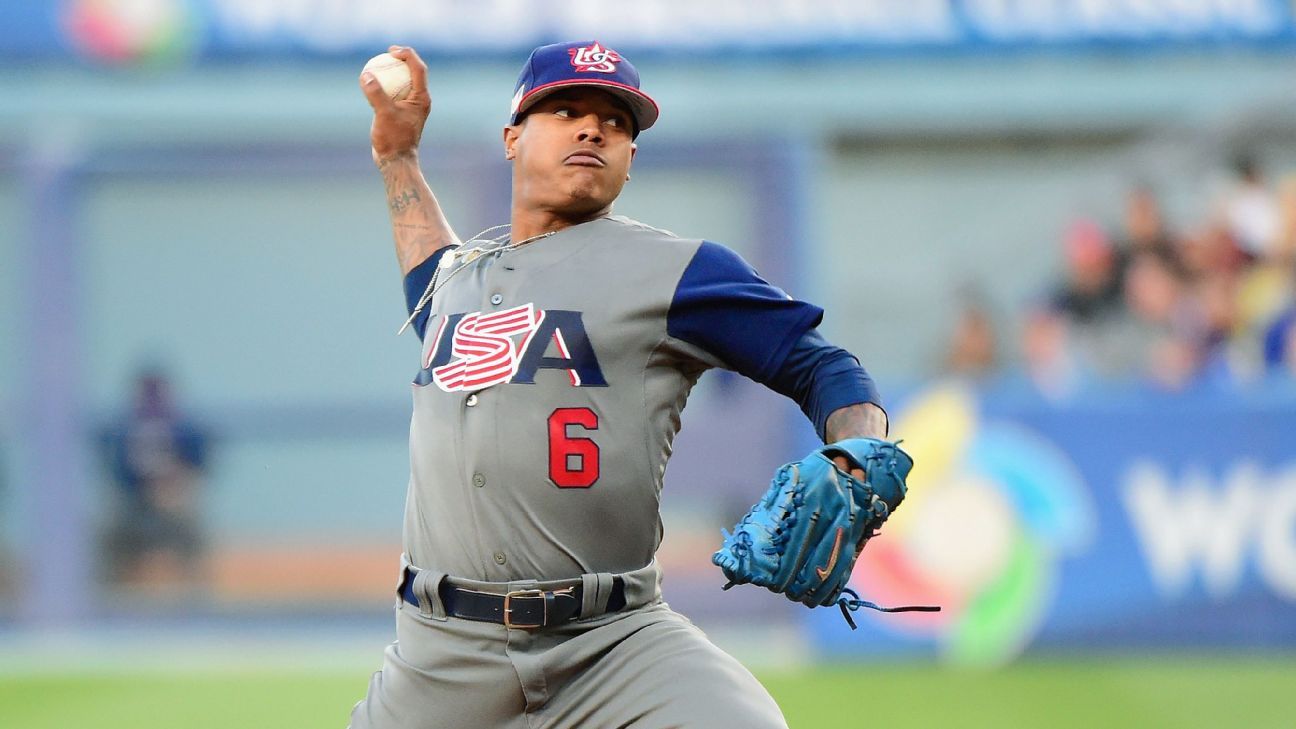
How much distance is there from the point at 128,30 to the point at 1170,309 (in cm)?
858

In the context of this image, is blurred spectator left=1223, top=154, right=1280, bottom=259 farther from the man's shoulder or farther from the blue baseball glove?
the blue baseball glove

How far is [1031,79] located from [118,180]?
9.51 m

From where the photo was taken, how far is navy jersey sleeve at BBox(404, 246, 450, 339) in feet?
12.5

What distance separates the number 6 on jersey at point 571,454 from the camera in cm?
322

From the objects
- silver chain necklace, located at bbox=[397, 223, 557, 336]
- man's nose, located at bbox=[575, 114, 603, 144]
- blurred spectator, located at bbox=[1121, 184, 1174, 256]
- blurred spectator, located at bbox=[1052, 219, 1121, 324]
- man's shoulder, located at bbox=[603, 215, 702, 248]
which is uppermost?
blurred spectator, located at bbox=[1121, 184, 1174, 256]

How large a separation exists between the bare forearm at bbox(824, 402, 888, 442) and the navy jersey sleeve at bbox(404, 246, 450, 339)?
3.60 ft

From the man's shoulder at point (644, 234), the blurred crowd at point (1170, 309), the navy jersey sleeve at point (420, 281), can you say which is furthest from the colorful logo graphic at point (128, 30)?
the man's shoulder at point (644, 234)

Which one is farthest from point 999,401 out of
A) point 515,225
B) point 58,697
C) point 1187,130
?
point 1187,130

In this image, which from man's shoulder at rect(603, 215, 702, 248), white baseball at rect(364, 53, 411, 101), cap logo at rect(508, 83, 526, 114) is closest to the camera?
man's shoulder at rect(603, 215, 702, 248)

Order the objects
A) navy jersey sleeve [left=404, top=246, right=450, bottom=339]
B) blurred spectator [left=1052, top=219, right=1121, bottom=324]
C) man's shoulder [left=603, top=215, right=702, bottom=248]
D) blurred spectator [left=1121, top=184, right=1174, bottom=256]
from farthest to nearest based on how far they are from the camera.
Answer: blurred spectator [left=1052, top=219, right=1121, bottom=324] < blurred spectator [left=1121, top=184, right=1174, bottom=256] < navy jersey sleeve [left=404, top=246, right=450, bottom=339] < man's shoulder [left=603, top=215, right=702, bottom=248]

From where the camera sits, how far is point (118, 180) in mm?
9938

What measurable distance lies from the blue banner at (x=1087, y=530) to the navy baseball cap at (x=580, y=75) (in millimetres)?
5490

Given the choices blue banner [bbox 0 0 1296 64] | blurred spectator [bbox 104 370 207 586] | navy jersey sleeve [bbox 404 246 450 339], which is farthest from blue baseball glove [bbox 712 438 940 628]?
blue banner [bbox 0 0 1296 64]

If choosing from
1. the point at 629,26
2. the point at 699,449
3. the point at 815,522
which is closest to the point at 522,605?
the point at 815,522
